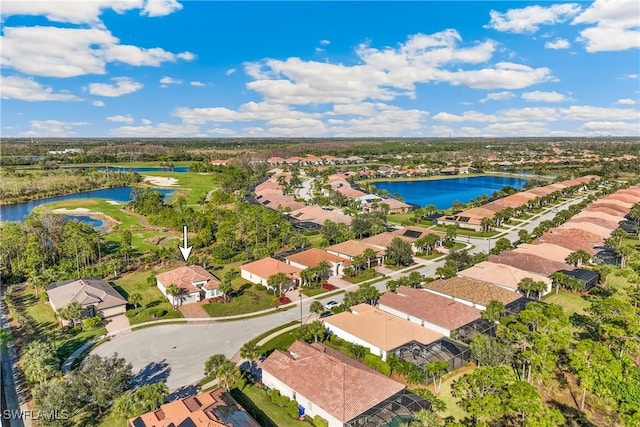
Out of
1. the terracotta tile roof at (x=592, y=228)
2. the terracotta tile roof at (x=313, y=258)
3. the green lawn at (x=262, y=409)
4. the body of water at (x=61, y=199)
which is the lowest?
the green lawn at (x=262, y=409)

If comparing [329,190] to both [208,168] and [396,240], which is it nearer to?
[396,240]

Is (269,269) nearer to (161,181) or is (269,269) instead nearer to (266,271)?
(266,271)

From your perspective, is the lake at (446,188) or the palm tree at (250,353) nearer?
the palm tree at (250,353)

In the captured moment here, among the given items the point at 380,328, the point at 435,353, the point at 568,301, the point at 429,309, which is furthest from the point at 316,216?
the point at 435,353

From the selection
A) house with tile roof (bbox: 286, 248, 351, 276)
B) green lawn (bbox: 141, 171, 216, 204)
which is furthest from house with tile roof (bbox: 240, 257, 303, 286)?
green lawn (bbox: 141, 171, 216, 204)

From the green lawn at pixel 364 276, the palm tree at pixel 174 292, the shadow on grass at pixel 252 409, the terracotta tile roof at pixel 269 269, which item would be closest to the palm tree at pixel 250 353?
the shadow on grass at pixel 252 409

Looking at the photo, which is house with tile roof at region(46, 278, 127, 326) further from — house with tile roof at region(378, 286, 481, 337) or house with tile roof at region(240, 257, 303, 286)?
house with tile roof at region(378, 286, 481, 337)

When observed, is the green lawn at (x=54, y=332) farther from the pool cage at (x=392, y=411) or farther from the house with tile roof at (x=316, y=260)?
the pool cage at (x=392, y=411)
